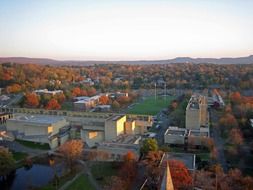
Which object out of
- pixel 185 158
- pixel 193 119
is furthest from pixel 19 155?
pixel 193 119

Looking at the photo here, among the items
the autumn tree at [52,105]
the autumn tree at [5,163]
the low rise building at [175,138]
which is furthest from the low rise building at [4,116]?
the low rise building at [175,138]

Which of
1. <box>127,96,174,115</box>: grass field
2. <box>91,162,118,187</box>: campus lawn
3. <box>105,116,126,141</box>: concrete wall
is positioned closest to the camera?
<box>91,162,118,187</box>: campus lawn

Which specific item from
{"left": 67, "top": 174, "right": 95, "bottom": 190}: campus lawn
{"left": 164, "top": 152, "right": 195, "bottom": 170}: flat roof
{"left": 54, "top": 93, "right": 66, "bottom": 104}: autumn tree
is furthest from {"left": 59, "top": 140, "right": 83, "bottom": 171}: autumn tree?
{"left": 54, "top": 93, "right": 66, "bottom": 104}: autumn tree

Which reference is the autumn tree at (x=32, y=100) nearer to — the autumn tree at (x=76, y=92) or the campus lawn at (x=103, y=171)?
the autumn tree at (x=76, y=92)

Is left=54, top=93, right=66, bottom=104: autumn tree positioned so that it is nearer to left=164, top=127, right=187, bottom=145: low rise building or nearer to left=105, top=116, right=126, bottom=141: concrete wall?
left=105, top=116, right=126, bottom=141: concrete wall

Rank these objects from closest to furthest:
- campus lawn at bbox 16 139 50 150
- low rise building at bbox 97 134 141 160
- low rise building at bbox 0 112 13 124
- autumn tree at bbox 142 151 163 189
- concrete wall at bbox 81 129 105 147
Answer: autumn tree at bbox 142 151 163 189
low rise building at bbox 97 134 141 160
campus lawn at bbox 16 139 50 150
concrete wall at bbox 81 129 105 147
low rise building at bbox 0 112 13 124

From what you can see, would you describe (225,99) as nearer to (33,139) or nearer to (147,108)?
(147,108)

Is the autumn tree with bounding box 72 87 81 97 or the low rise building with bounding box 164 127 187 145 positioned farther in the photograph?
the autumn tree with bounding box 72 87 81 97
